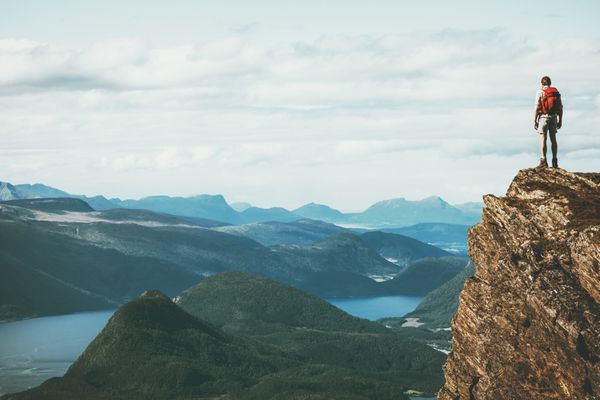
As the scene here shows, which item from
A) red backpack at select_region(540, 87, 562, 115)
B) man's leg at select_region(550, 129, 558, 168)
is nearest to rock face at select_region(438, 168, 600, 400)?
man's leg at select_region(550, 129, 558, 168)

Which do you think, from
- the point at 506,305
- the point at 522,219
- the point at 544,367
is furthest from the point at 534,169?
the point at 544,367

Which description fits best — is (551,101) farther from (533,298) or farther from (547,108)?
(533,298)

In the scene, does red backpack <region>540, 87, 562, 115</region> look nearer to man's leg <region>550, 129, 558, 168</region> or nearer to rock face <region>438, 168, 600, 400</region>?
man's leg <region>550, 129, 558, 168</region>

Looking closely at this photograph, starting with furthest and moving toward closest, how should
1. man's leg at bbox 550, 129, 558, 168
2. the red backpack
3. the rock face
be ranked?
man's leg at bbox 550, 129, 558, 168 < the red backpack < the rock face

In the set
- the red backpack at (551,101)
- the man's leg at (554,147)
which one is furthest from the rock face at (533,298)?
the red backpack at (551,101)

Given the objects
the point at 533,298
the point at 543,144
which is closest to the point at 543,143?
the point at 543,144

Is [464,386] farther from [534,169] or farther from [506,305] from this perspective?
[534,169]

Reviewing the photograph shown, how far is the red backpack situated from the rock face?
9.95 meters

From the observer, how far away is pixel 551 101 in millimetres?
94375

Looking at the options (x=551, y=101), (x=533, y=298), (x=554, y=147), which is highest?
(x=551, y=101)

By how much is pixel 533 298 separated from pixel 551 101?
2125 centimetres

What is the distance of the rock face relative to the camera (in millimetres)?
92875

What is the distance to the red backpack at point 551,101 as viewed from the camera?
94438mm

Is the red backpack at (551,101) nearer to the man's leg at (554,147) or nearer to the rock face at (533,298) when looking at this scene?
the man's leg at (554,147)
